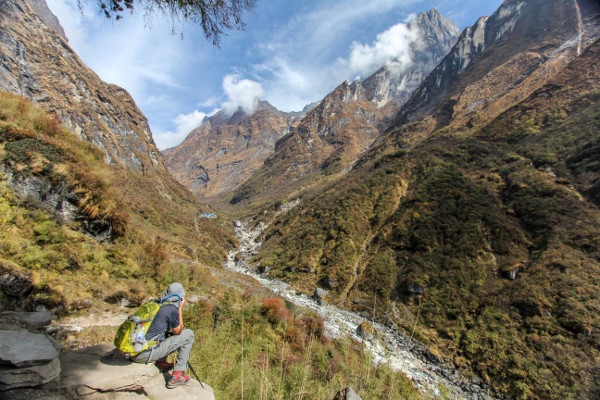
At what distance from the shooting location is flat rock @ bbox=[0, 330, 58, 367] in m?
1.93

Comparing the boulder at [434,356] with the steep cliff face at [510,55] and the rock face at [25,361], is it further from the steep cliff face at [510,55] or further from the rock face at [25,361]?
the steep cliff face at [510,55]

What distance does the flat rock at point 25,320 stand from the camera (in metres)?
3.12

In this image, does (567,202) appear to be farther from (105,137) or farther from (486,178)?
(105,137)

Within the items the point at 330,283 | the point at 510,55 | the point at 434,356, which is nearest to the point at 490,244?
the point at 434,356

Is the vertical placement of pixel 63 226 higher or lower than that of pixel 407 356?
higher

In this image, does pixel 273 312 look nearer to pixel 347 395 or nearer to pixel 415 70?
pixel 347 395

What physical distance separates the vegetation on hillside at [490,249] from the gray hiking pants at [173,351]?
483 cm

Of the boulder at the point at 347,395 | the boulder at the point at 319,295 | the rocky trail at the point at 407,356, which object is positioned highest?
the boulder at the point at 347,395

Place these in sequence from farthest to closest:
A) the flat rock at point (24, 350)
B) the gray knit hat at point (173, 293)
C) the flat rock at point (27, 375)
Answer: the gray knit hat at point (173, 293) → the flat rock at point (24, 350) → the flat rock at point (27, 375)

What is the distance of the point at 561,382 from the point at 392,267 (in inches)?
509

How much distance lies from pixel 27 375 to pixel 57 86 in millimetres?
61546

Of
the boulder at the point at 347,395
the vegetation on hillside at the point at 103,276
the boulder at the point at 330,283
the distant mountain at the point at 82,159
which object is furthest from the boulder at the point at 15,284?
the boulder at the point at 330,283

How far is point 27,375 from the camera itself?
6.43ft

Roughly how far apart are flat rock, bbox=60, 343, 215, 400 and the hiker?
13 centimetres
